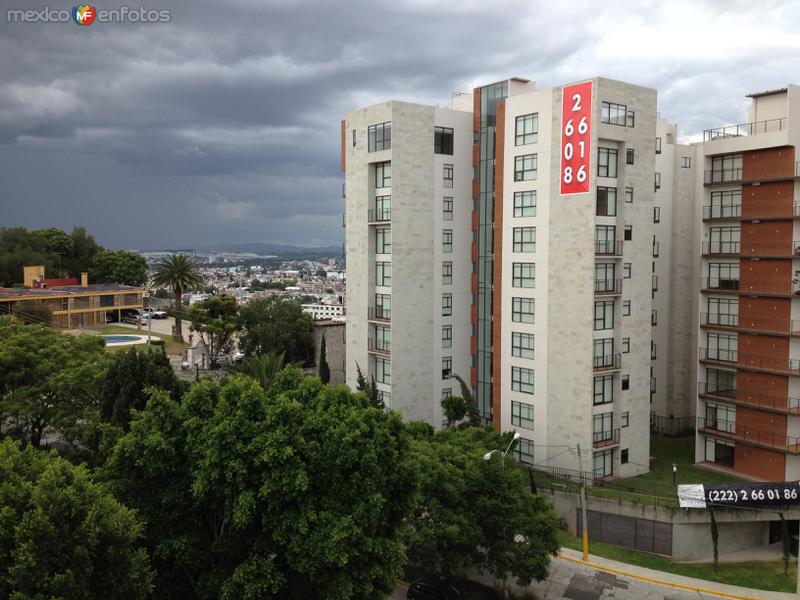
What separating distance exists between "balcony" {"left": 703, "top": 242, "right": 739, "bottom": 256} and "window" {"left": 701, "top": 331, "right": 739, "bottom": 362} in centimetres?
647

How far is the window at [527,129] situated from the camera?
5397 centimetres

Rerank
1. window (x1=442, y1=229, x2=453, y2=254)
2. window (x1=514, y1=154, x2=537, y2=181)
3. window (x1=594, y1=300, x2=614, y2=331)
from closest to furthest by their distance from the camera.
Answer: window (x1=594, y1=300, x2=614, y2=331) → window (x1=514, y1=154, x2=537, y2=181) → window (x1=442, y1=229, x2=453, y2=254)

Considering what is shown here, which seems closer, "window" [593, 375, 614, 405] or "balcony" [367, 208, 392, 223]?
"window" [593, 375, 614, 405]

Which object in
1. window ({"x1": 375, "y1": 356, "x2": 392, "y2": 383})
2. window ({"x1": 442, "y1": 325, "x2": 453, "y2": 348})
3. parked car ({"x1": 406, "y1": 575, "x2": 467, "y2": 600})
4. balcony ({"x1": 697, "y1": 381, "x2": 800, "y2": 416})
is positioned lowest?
parked car ({"x1": 406, "y1": 575, "x2": 467, "y2": 600})

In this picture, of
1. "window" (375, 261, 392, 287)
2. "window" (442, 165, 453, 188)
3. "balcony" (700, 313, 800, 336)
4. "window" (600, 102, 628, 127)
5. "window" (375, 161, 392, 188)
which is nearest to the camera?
"balcony" (700, 313, 800, 336)

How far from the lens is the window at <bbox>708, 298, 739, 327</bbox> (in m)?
55.1

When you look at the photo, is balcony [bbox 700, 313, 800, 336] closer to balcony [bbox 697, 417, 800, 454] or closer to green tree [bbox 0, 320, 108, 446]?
balcony [bbox 697, 417, 800, 454]

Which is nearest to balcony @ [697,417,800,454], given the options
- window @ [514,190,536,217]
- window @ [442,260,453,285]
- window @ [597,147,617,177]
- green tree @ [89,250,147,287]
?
window @ [597,147,617,177]

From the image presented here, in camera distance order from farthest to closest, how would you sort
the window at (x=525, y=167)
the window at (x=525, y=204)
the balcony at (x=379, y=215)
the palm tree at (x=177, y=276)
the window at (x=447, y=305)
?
the palm tree at (x=177, y=276) → the window at (x=447, y=305) → the balcony at (x=379, y=215) → the window at (x=525, y=204) → the window at (x=525, y=167)

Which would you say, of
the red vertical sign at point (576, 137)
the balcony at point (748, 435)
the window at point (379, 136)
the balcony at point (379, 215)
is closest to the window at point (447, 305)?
the balcony at point (379, 215)

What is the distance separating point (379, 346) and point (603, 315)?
19.8 metres

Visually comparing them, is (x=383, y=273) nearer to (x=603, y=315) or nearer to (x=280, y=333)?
(x=603, y=315)

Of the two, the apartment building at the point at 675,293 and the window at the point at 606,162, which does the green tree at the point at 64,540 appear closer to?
the window at the point at 606,162

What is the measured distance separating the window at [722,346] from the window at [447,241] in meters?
22.7
